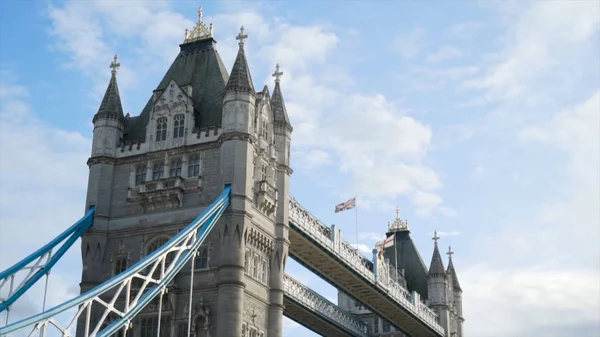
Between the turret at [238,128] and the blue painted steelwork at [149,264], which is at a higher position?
the turret at [238,128]

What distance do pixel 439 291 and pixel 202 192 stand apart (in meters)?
41.8

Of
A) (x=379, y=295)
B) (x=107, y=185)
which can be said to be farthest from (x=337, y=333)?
(x=107, y=185)

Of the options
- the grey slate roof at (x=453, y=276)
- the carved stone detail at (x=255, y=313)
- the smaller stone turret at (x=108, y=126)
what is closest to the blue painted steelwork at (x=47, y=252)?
the smaller stone turret at (x=108, y=126)

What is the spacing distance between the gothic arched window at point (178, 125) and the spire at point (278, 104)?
615 cm

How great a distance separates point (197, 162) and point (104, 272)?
8495 millimetres

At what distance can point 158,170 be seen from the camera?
188ft

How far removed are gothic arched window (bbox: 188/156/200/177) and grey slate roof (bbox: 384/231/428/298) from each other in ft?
137

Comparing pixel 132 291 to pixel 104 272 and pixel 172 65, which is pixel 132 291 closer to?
pixel 104 272

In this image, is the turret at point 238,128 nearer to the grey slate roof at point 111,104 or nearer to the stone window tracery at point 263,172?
the stone window tracery at point 263,172

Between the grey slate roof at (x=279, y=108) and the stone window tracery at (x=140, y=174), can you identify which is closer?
the stone window tracery at (x=140, y=174)

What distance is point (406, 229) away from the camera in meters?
97.1

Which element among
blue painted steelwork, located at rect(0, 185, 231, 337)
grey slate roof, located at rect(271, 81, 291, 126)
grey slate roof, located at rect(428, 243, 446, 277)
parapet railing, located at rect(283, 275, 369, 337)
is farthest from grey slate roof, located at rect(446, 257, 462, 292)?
blue painted steelwork, located at rect(0, 185, 231, 337)

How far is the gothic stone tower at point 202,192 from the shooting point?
5247 centimetres

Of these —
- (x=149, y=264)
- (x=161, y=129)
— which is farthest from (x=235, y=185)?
(x=149, y=264)
